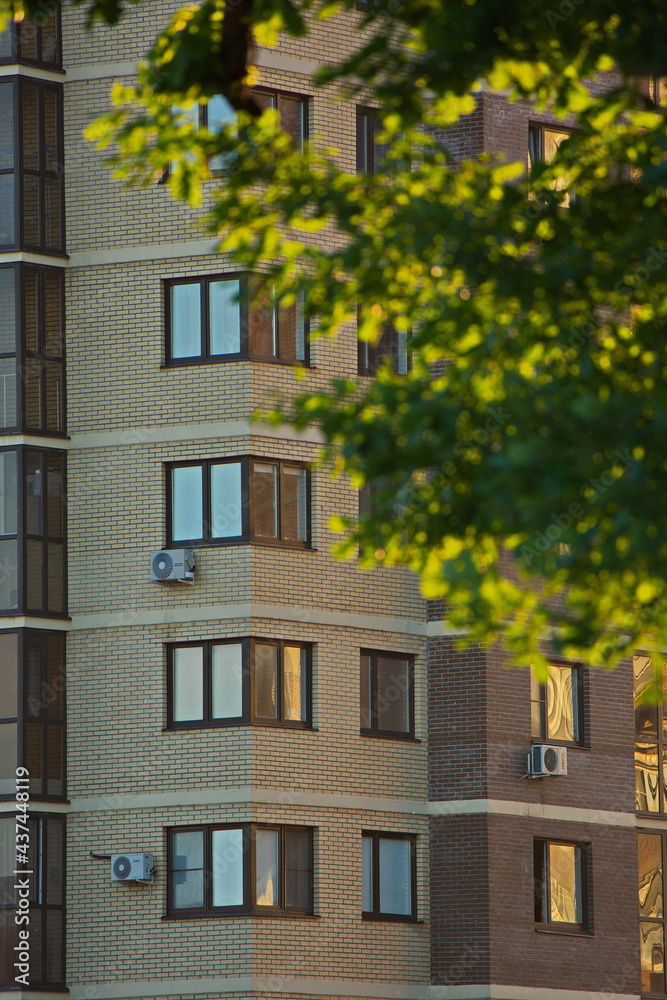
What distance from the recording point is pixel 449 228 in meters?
10.8

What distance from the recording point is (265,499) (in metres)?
26.7

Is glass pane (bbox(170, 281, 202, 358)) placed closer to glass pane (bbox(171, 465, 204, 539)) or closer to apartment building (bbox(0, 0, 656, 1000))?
apartment building (bbox(0, 0, 656, 1000))

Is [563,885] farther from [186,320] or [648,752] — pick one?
[186,320]

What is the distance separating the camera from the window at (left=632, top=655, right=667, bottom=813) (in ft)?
96.1

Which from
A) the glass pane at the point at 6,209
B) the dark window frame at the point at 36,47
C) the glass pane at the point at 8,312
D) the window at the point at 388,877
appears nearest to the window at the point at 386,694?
the window at the point at 388,877

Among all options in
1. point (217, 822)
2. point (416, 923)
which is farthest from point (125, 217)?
point (416, 923)

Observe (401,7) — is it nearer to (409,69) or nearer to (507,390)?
(409,69)

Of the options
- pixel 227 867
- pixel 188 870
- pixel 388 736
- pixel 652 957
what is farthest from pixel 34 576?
pixel 652 957

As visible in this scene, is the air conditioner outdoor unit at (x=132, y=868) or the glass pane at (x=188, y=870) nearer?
the air conditioner outdoor unit at (x=132, y=868)

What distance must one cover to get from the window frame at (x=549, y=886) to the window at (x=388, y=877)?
6.07 ft

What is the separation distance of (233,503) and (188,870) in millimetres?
5208

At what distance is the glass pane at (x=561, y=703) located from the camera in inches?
1106

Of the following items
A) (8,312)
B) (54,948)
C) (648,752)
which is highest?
(8,312)

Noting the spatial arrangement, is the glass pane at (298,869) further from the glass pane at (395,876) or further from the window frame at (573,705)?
the window frame at (573,705)
